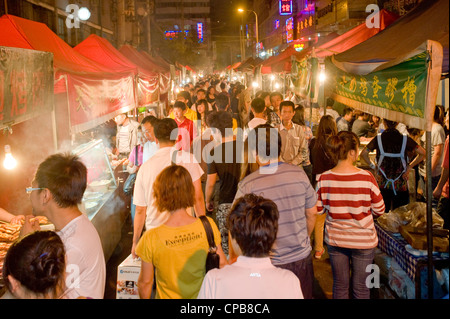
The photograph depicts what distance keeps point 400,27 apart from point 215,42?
12460cm

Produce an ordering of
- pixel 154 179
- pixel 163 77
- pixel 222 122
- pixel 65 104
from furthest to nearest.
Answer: pixel 163 77 → pixel 222 122 → pixel 65 104 → pixel 154 179

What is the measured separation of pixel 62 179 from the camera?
9.16 ft

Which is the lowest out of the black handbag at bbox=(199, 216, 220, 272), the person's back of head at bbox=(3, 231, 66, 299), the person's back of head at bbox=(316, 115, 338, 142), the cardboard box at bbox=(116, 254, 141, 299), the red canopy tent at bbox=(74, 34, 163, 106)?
the cardboard box at bbox=(116, 254, 141, 299)

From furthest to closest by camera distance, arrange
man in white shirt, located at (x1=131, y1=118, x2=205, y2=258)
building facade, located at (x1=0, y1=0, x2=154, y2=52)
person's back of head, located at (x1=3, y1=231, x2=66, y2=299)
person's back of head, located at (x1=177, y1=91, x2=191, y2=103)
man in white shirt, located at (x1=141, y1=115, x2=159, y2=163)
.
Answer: person's back of head, located at (x1=177, y1=91, x2=191, y2=103), building facade, located at (x1=0, y1=0, x2=154, y2=52), man in white shirt, located at (x1=141, y1=115, x2=159, y2=163), man in white shirt, located at (x1=131, y1=118, x2=205, y2=258), person's back of head, located at (x1=3, y1=231, x2=66, y2=299)

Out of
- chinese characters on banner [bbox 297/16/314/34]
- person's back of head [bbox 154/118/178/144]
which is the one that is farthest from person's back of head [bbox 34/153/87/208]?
chinese characters on banner [bbox 297/16/314/34]

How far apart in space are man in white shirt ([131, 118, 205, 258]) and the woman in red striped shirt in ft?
4.73

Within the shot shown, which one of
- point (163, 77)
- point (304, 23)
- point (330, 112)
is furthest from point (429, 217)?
point (304, 23)

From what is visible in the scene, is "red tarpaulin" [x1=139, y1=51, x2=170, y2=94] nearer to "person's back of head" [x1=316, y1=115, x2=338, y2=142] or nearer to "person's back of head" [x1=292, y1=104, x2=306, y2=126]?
"person's back of head" [x1=292, y1=104, x2=306, y2=126]

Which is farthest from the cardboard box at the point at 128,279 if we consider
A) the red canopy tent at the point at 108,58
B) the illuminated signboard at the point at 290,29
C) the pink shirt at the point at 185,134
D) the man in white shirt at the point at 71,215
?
the illuminated signboard at the point at 290,29

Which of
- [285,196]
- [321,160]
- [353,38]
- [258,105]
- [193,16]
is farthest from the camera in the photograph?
[193,16]

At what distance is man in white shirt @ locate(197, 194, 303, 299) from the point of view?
2.19m

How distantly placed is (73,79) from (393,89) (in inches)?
145

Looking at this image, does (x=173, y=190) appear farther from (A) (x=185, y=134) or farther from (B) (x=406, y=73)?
(A) (x=185, y=134)
